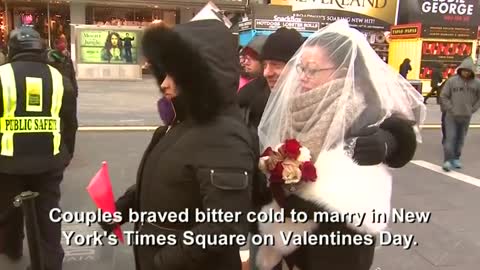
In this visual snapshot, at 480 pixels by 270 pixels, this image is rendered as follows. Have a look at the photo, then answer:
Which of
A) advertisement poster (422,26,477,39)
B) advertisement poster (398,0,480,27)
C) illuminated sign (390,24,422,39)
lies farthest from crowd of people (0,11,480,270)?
advertisement poster (398,0,480,27)

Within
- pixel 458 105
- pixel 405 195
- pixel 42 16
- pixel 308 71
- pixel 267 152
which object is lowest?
pixel 405 195

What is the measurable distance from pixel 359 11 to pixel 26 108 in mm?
25404

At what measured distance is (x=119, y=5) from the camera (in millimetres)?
23391

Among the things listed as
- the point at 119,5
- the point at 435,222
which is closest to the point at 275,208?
the point at 435,222

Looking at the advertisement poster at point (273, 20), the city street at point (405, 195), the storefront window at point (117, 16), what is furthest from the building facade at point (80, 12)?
the city street at point (405, 195)

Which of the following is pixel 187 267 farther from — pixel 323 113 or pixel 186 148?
pixel 323 113

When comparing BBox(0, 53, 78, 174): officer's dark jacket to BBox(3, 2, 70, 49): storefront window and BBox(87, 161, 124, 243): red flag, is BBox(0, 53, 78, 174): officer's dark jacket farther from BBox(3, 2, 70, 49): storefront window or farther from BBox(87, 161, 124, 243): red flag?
BBox(3, 2, 70, 49): storefront window

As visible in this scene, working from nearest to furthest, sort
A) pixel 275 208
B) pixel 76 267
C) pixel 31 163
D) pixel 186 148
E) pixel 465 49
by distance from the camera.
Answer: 1. pixel 186 148
2. pixel 275 208
3. pixel 31 163
4. pixel 76 267
5. pixel 465 49

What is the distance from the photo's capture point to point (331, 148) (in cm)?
188

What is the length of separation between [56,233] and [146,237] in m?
1.73

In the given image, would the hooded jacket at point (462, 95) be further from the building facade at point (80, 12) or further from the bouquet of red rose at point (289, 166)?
the building facade at point (80, 12)

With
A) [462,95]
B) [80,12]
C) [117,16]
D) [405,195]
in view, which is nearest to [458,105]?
[462,95]

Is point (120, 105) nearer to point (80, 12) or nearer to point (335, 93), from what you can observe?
point (335, 93)

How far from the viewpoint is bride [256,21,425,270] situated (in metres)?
1.86
